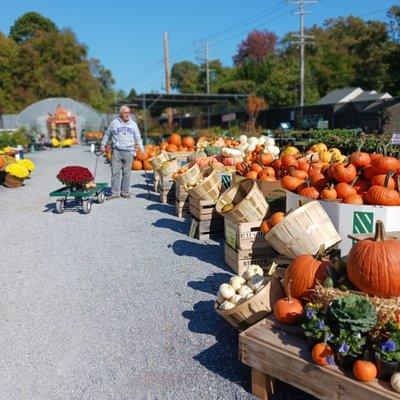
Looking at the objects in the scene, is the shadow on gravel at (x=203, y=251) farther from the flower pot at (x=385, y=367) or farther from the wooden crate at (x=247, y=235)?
the flower pot at (x=385, y=367)

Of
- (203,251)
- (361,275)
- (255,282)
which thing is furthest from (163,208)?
(361,275)

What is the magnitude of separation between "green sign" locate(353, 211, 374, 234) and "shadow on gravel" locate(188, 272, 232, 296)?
1536 mm

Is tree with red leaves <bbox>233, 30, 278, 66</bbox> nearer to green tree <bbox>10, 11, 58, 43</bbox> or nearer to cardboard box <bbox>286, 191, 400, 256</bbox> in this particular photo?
green tree <bbox>10, 11, 58, 43</bbox>

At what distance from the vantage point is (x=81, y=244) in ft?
22.5

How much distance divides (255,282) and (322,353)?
125 centimetres

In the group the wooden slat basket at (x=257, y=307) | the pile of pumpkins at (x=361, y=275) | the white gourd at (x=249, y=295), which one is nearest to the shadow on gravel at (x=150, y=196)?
the white gourd at (x=249, y=295)

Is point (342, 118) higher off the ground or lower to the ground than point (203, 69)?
lower

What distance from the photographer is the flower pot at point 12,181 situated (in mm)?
13130

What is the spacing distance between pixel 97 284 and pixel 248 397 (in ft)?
8.69

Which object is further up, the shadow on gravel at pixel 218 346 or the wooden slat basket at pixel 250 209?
the wooden slat basket at pixel 250 209

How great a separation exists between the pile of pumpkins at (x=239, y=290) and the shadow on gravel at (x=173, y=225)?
330 cm

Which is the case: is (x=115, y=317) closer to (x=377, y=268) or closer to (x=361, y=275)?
(x=361, y=275)

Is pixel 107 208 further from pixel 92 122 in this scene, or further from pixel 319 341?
pixel 92 122

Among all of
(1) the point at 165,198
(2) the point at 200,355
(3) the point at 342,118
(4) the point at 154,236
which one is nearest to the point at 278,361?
(2) the point at 200,355
